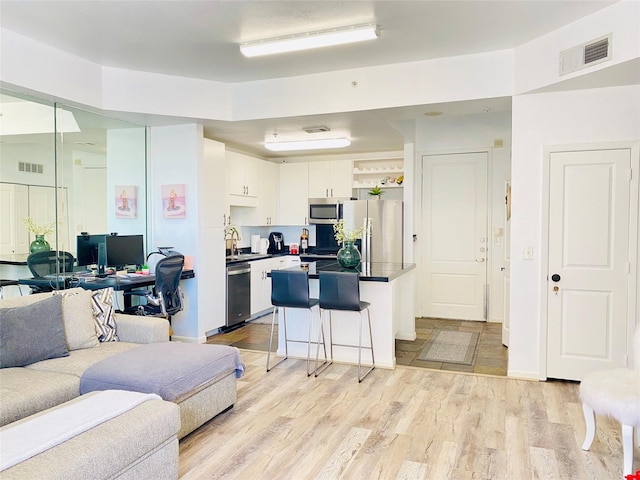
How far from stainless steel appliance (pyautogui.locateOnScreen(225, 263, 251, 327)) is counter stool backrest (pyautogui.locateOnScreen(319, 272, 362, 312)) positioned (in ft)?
6.53

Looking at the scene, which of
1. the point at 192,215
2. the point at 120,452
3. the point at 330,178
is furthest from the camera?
the point at 330,178

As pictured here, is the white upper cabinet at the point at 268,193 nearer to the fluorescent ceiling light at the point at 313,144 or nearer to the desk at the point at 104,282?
the fluorescent ceiling light at the point at 313,144

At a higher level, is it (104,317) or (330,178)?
(330,178)

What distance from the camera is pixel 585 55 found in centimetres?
342

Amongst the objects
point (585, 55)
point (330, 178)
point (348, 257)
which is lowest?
point (348, 257)

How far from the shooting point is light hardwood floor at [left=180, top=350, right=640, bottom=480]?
2609 mm

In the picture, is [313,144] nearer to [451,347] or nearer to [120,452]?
[451,347]

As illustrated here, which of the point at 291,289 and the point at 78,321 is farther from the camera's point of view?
the point at 291,289

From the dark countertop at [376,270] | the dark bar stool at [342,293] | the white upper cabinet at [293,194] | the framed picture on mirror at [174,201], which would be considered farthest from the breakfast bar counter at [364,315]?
the white upper cabinet at [293,194]

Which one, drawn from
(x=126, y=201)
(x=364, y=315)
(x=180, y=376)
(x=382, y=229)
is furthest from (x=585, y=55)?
(x=126, y=201)

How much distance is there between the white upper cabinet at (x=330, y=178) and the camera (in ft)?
23.9

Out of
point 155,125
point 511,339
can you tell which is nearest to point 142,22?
point 155,125

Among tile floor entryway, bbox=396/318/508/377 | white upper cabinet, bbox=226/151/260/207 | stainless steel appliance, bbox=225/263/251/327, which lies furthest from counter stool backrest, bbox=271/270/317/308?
white upper cabinet, bbox=226/151/260/207

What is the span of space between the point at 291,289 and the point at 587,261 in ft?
8.44
